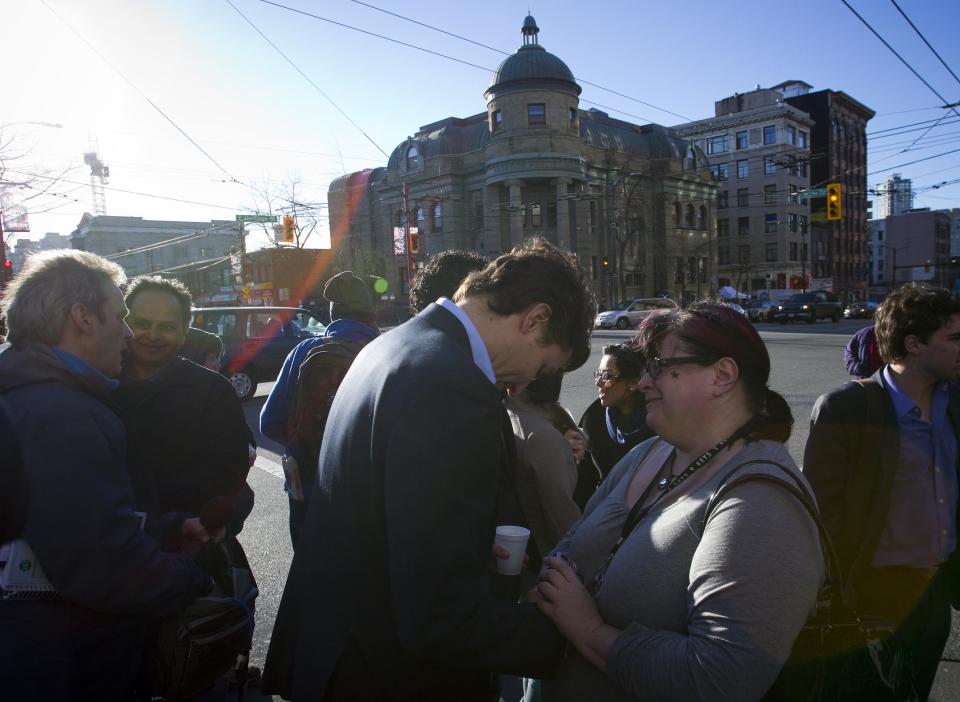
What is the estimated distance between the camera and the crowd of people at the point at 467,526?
1.36 meters

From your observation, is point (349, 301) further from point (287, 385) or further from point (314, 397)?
point (314, 397)

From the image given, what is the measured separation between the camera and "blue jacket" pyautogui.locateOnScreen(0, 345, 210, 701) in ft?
5.52

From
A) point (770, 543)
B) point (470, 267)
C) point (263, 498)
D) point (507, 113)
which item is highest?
point (507, 113)

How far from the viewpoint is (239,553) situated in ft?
9.81

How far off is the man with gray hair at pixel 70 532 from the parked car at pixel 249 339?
928 cm

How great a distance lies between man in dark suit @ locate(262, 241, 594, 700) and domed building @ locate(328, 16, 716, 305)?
35.1 metres

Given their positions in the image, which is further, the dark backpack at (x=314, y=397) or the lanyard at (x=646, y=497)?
the dark backpack at (x=314, y=397)

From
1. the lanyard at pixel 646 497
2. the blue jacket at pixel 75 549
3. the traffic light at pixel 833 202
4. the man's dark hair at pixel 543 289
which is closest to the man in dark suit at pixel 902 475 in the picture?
the lanyard at pixel 646 497

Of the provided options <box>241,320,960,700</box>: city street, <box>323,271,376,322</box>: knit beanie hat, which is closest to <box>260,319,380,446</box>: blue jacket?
<box>323,271,376,322</box>: knit beanie hat

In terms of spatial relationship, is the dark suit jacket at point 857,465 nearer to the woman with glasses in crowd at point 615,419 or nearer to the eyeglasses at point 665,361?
the woman with glasses in crowd at point 615,419

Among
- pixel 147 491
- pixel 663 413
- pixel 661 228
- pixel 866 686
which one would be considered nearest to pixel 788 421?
pixel 663 413

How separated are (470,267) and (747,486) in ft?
6.97

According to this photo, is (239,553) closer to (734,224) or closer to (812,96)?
(734,224)

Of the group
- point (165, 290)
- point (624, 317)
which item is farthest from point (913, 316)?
point (624, 317)
